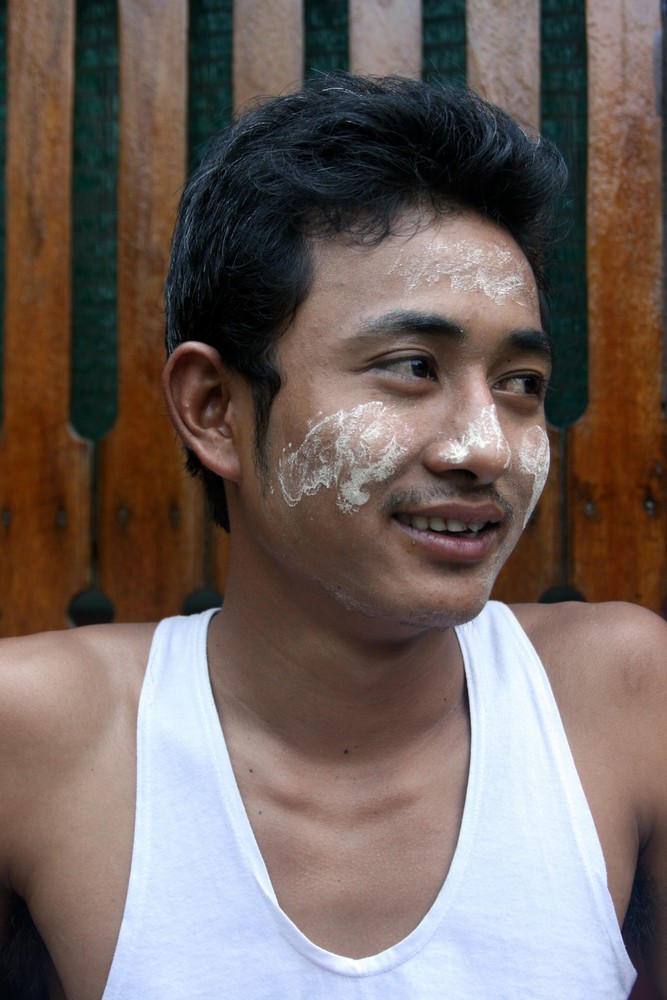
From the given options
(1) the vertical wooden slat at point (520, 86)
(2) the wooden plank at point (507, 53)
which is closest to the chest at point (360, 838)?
(1) the vertical wooden slat at point (520, 86)

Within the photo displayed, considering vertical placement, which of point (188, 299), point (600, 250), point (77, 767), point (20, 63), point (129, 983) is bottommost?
point (129, 983)

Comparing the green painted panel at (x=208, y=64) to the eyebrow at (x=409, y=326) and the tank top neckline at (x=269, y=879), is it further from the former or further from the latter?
the tank top neckline at (x=269, y=879)

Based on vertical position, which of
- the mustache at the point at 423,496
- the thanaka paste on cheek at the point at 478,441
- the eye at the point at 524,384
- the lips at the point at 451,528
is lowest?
the lips at the point at 451,528

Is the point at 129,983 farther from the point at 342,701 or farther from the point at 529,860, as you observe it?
the point at 529,860

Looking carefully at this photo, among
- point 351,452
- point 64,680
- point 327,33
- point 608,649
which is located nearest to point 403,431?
point 351,452

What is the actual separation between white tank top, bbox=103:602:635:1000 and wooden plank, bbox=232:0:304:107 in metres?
1.57

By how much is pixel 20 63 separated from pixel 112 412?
3.10ft

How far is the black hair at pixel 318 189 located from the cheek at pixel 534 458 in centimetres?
39

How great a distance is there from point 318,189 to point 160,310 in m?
0.81

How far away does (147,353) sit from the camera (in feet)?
7.77

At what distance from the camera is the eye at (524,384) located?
1.69 m

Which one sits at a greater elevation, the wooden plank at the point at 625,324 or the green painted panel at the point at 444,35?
the green painted panel at the point at 444,35

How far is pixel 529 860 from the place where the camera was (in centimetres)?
164

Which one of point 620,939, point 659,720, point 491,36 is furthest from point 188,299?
point 620,939
